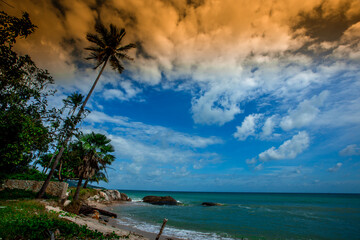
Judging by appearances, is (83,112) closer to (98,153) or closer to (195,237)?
(98,153)

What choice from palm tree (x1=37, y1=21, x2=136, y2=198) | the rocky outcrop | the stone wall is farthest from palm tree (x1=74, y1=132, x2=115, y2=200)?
the rocky outcrop

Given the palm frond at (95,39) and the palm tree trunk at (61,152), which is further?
the palm frond at (95,39)

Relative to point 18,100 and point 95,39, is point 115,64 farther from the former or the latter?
point 18,100

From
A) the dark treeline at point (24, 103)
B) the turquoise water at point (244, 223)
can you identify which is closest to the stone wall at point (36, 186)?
the dark treeline at point (24, 103)

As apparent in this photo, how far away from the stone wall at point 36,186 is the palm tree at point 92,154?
1.72 metres

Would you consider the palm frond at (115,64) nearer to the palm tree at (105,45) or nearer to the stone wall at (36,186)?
the palm tree at (105,45)

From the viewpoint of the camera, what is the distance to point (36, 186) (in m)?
18.3

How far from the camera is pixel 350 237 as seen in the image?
16641 mm

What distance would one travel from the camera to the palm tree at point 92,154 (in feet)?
65.2

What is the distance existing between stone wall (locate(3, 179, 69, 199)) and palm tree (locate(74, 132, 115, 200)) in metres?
1.72

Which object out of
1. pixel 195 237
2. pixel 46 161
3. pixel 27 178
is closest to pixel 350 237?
pixel 195 237

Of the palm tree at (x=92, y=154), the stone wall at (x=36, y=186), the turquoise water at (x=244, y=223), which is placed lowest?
the turquoise water at (x=244, y=223)

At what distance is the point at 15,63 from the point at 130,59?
36.9 ft

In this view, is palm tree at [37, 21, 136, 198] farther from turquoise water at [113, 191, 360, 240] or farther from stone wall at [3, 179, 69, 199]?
turquoise water at [113, 191, 360, 240]
